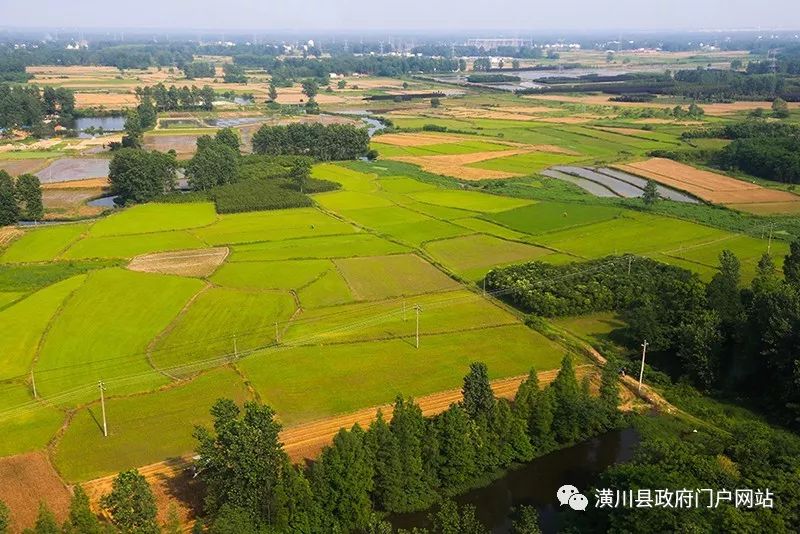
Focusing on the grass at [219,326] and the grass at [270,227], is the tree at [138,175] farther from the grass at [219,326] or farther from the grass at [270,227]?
the grass at [219,326]

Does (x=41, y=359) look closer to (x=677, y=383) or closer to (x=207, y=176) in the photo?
(x=677, y=383)

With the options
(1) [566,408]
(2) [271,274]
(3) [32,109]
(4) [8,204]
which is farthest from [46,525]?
(3) [32,109]

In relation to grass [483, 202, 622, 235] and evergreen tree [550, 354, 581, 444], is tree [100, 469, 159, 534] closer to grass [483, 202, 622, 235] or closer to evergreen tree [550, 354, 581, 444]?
A: evergreen tree [550, 354, 581, 444]

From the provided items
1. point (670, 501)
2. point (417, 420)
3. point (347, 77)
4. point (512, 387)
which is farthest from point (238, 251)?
point (347, 77)

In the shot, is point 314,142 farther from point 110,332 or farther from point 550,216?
point 110,332

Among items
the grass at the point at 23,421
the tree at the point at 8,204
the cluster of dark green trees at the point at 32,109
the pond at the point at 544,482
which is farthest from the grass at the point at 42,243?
the cluster of dark green trees at the point at 32,109
